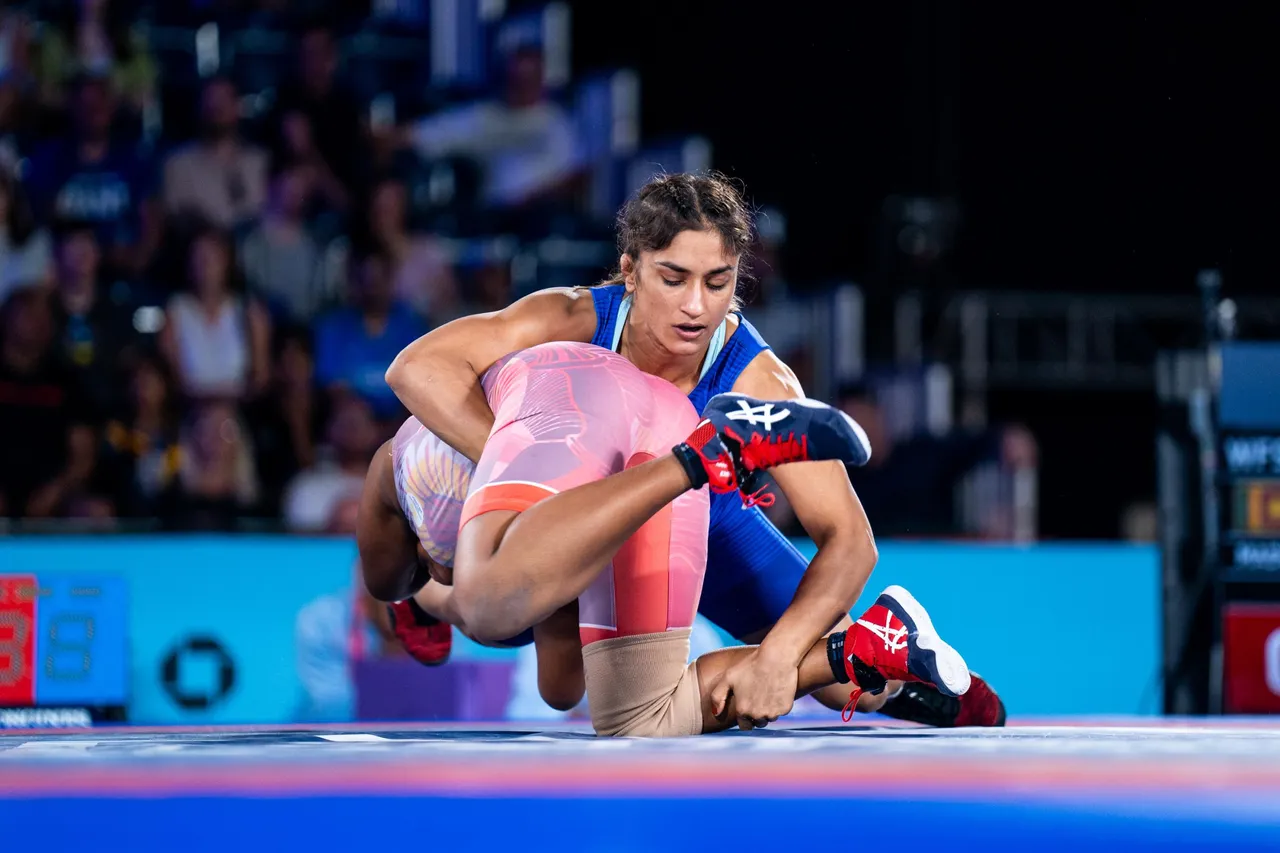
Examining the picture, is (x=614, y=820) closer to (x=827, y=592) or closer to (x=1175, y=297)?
(x=827, y=592)

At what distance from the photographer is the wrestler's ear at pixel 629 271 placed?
2639mm

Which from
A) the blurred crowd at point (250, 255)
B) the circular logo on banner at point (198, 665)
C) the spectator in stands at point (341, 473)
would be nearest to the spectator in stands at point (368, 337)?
the blurred crowd at point (250, 255)

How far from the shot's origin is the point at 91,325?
16.6ft

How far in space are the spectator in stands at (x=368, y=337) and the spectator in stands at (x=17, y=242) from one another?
3.18ft

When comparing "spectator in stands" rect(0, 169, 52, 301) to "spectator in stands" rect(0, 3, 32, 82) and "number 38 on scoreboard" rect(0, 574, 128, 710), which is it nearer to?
"spectator in stands" rect(0, 3, 32, 82)

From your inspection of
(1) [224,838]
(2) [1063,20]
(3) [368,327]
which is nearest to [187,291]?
(3) [368,327]

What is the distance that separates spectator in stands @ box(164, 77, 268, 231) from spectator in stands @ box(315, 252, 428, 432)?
60 cm

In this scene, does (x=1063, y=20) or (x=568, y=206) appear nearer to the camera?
(x=568, y=206)

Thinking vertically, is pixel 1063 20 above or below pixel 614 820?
above

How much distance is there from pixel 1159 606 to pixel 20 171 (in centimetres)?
419

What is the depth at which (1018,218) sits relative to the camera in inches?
310

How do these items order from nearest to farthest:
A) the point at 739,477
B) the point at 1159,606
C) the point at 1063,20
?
the point at 739,477 → the point at 1159,606 → the point at 1063,20

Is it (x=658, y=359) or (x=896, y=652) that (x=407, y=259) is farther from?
(x=896, y=652)

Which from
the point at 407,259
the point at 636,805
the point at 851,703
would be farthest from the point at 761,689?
the point at 407,259
